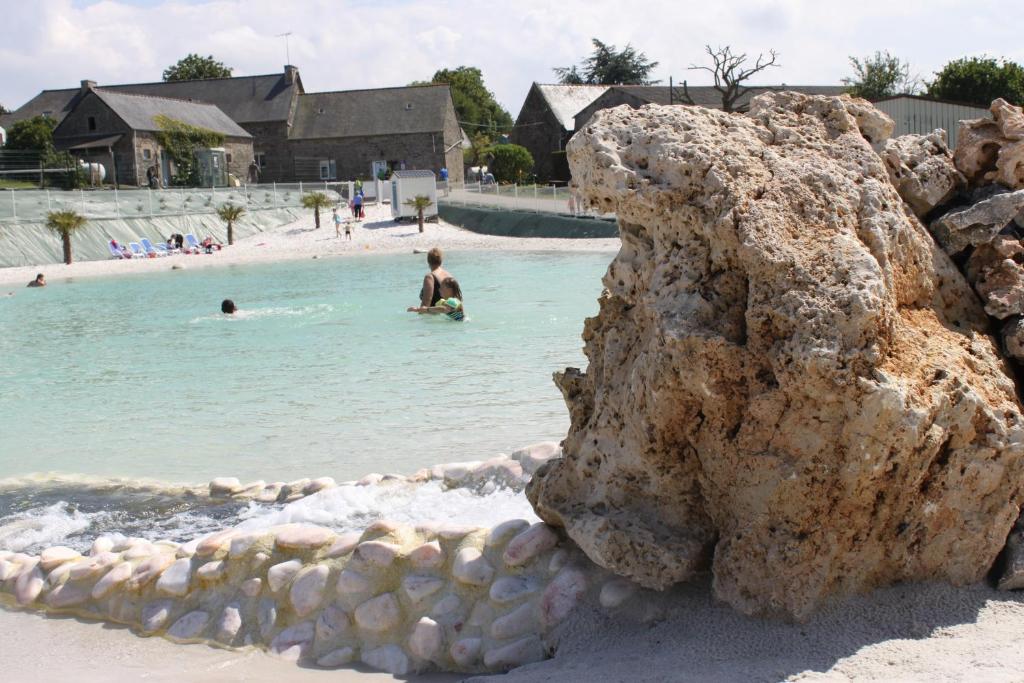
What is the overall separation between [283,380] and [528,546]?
8536 mm

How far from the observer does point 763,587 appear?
324 centimetres

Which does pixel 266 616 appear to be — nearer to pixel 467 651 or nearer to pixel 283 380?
pixel 467 651

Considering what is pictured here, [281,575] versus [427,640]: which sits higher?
[281,575]

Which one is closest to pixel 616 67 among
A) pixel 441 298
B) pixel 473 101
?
pixel 473 101

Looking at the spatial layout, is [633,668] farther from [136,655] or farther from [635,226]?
[136,655]

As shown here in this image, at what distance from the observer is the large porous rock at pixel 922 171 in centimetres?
395

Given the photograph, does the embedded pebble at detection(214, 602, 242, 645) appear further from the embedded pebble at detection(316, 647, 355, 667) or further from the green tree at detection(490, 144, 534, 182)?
the green tree at detection(490, 144, 534, 182)

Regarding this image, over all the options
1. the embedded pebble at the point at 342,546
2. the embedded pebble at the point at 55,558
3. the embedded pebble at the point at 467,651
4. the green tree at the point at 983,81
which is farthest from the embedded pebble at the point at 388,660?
the green tree at the point at 983,81

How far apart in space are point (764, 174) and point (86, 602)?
348cm

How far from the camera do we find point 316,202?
43.5 m

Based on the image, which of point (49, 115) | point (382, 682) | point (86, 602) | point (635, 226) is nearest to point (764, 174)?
point (635, 226)

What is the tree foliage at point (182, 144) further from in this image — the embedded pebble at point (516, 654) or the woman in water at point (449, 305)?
the embedded pebble at point (516, 654)

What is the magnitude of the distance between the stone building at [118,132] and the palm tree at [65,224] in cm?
2597

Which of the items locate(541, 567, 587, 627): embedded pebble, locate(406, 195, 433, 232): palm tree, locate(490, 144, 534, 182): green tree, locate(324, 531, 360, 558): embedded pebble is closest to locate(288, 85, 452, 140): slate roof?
locate(490, 144, 534, 182): green tree
